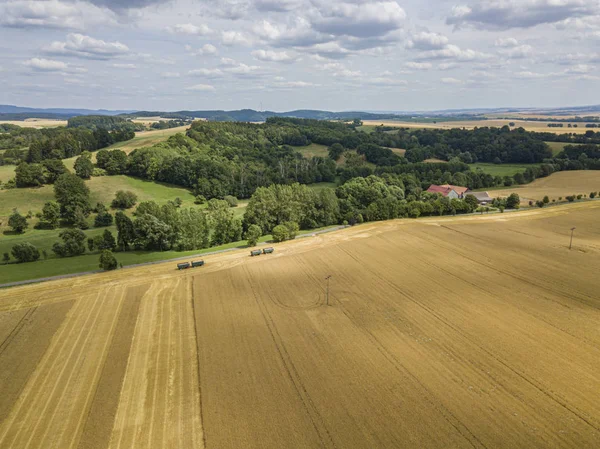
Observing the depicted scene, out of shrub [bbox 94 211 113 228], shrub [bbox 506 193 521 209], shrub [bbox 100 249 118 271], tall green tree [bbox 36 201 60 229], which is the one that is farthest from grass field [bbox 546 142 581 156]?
tall green tree [bbox 36 201 60 229]

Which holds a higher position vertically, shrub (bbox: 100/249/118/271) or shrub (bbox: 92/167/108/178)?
shrub (bbox: 92/167/108/178)

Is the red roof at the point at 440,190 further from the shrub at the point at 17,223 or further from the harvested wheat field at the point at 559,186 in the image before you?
the shrub at the point at 17,223

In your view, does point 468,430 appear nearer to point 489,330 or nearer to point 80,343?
point 489,330

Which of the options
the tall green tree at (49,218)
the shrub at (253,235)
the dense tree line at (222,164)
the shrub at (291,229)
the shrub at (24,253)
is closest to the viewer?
the shrub at (24,253)

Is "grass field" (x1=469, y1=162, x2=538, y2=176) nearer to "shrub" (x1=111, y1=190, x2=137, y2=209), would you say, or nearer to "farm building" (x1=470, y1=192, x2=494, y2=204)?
"farm building" (x1=470, y1=192, x2=494, y2=204)

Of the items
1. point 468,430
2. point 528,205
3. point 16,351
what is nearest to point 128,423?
point 16,351

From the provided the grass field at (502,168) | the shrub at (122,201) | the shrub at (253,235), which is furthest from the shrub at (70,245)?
the grass field at (502,168)

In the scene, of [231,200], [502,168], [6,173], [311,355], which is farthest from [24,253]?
[502,168]
